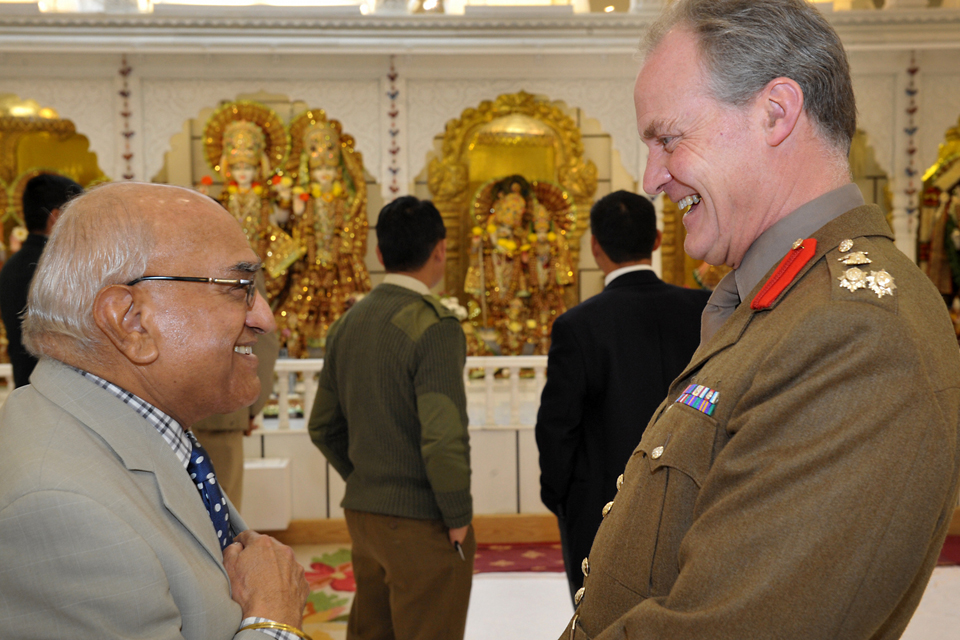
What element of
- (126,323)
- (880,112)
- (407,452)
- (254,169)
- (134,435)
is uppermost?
(880,112)

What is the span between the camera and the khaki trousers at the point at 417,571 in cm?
213

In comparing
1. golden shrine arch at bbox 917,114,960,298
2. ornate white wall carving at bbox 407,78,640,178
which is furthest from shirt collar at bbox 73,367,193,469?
golden shrine arch at bbox 917,114,960,298

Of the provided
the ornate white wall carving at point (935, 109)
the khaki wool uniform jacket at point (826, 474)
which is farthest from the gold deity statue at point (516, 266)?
the khaki wool uniform jacket at point (826, 474)

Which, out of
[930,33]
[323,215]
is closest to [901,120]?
[930,33]

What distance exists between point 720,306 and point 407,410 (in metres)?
1.29

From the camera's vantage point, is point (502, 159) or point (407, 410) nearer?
point (407, 410)

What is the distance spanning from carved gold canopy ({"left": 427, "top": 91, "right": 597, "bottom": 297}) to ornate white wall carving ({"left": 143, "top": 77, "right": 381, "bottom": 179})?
0.78 m

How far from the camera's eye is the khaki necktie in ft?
3.37

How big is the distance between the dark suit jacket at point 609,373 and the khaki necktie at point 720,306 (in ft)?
3.50

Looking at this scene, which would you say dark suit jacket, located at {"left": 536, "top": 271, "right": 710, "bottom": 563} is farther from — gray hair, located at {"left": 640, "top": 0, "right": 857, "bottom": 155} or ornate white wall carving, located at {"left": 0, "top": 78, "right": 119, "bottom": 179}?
ornate white wall carving, located at {"left": 0, "top": 78, "right": 119, "bottom": 179}

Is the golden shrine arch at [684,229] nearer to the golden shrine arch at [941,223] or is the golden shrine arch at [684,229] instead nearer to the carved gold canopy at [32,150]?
the golden shrine arch at [941,223]

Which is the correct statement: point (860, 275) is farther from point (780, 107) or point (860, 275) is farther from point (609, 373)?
point (609, 373)

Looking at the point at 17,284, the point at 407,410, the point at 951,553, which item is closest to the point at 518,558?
the point at 407,410

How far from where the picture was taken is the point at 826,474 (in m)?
0.68
